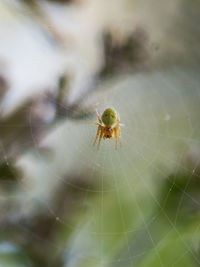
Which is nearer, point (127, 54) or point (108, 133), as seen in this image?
point (127, 54)

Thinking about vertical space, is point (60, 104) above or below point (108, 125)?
below

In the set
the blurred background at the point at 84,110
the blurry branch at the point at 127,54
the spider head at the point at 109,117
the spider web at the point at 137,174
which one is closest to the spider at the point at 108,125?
the spider head at the point at 109,117

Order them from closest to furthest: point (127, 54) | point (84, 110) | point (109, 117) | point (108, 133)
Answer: point (127, 54) → point (84, 110) → point (109, 117) → point (108, 133)

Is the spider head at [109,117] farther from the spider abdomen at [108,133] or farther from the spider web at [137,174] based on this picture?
the spider web at [137,174]

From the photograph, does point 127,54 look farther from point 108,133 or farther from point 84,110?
point 108,133

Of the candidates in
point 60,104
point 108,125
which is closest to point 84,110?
point 60,104

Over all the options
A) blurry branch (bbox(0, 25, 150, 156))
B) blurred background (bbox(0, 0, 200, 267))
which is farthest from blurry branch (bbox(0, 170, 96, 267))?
blurry branch (bbox(0, 25, 150, 156))
